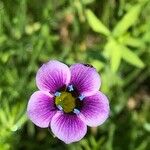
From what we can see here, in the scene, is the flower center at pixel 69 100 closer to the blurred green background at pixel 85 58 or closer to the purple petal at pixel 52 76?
the purple petal at pixel 52 76

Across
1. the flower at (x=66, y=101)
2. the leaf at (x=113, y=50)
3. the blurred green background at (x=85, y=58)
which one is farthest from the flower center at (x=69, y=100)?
the leaf at (x=113, y=50)

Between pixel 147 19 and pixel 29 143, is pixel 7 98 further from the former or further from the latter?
pixel 147 19

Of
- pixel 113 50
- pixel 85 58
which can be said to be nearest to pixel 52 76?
pixel 113 50

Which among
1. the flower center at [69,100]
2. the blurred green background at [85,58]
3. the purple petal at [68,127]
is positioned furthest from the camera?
the blurred green background at [85,58]

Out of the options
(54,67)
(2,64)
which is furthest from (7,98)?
(54,67)

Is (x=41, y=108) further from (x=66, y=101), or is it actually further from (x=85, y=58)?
(x=85, y=58)

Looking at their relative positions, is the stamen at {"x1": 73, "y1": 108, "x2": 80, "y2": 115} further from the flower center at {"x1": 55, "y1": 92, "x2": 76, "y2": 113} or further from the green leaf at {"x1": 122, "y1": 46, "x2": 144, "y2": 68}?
the green leaf at {"x1": 122, "y1": 46, "x2": 144, "y2": 68}
